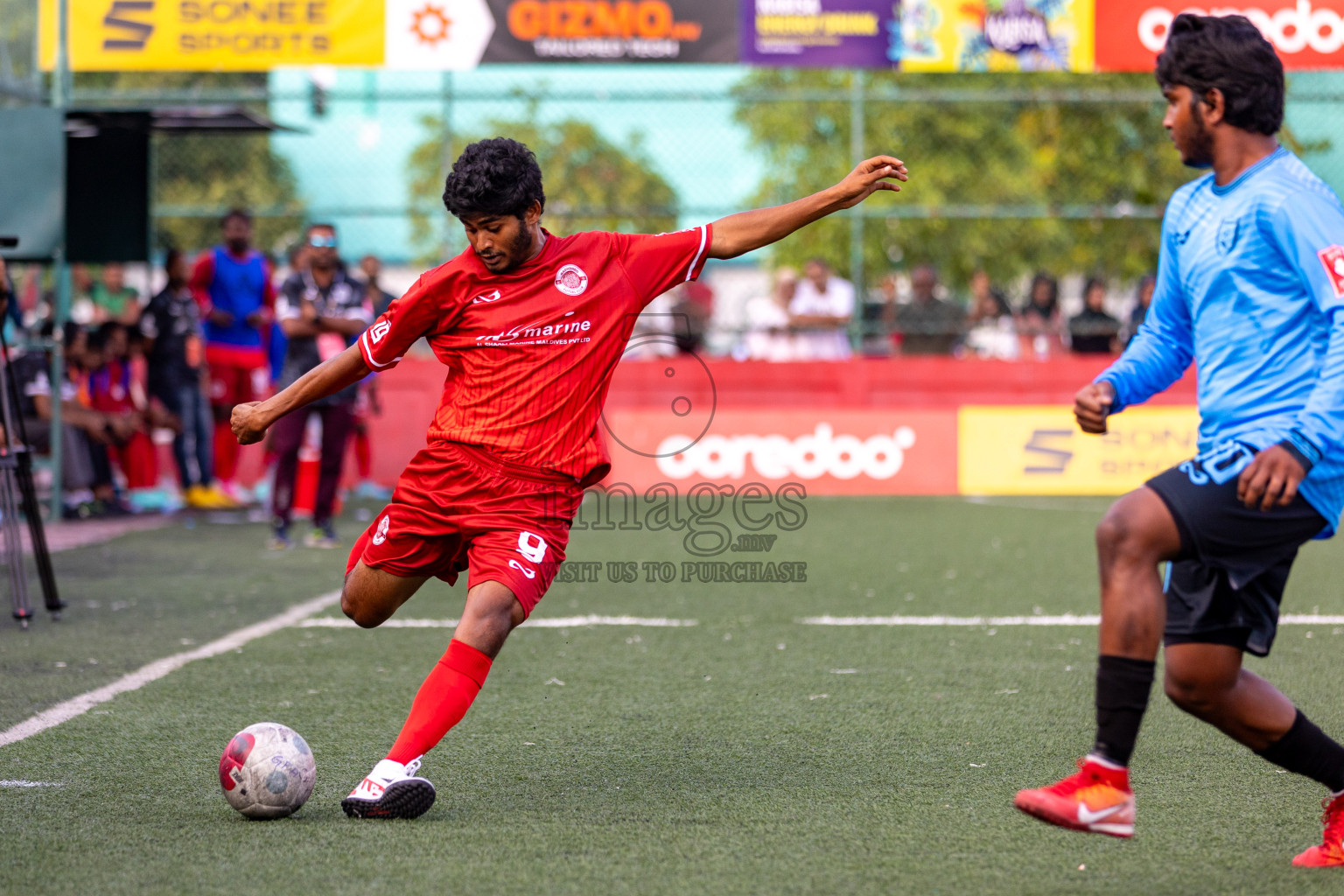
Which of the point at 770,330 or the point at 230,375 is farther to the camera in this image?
the point at 770,330

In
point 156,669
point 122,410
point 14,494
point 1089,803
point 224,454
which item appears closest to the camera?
point 1089,803

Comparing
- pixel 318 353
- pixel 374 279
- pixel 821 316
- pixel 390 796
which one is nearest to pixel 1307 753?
pixel 390 796

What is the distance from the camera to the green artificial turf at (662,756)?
3568 millimetres

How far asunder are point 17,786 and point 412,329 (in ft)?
5.83

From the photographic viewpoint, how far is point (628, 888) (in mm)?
3410

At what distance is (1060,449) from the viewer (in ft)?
46.4

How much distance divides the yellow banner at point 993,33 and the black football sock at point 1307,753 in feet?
36.0

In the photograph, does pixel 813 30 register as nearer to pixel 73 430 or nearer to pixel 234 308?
pixel 234 308

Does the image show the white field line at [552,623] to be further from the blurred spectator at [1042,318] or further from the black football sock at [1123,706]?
the blurred spectator at [1042,318]

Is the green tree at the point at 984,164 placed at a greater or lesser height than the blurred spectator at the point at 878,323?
greater

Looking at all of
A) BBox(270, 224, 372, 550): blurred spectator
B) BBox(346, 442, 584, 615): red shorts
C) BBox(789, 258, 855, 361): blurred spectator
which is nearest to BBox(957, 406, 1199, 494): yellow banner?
BBox(789, 258, 855, 361): blurred spectator

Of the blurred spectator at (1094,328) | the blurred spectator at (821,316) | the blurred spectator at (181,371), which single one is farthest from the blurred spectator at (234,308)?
→ the blurred spectator at (1094,328)

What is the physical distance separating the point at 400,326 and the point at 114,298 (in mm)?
11525

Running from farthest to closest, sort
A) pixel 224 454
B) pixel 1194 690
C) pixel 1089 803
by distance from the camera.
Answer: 1. pixel 224 454
2. pixel 1194 690
3. pixel 1089 803
